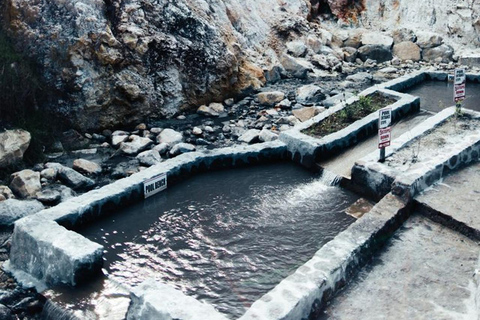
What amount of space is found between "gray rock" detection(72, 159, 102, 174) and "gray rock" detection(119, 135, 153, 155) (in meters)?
0.81

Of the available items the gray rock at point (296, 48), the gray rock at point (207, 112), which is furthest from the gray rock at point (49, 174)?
the gray rock at point (296, 48)

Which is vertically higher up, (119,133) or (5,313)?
(119,133)

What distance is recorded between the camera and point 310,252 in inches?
226

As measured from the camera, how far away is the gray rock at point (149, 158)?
878 centimetres

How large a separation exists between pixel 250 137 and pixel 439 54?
9581 millimetres

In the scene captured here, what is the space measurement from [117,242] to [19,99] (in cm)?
450

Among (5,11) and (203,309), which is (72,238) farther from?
(5,11)

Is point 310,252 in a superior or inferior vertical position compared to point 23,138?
inferior

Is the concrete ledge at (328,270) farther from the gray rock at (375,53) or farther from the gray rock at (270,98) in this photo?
the gray rock at (375,53)

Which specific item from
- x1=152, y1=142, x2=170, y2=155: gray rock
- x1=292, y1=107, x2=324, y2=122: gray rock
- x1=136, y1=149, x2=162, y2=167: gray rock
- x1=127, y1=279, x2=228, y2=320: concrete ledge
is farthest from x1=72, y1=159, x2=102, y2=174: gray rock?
x1=292, y1=107, x2=324, y2=122: gray rock

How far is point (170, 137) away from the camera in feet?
31.7

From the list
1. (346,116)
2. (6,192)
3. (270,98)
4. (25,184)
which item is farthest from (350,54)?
(6,192)

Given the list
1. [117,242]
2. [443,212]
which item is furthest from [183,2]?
[443,212]

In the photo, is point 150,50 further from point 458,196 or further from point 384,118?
point 458,196
